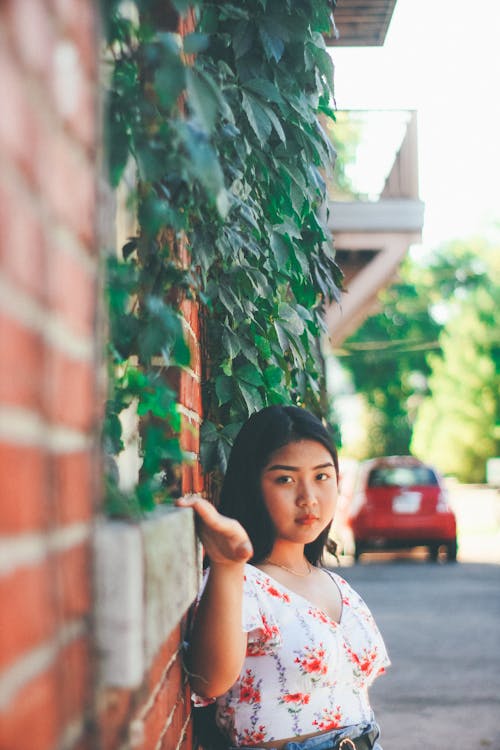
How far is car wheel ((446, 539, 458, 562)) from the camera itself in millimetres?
13638

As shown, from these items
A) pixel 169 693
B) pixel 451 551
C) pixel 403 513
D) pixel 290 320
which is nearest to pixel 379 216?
pixel 403 513

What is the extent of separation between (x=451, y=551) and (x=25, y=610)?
13.3m

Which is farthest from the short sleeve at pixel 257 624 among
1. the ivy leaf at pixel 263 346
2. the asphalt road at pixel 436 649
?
the asphalt road at pixel 436 649

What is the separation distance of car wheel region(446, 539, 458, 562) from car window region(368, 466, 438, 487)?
2.70 feet

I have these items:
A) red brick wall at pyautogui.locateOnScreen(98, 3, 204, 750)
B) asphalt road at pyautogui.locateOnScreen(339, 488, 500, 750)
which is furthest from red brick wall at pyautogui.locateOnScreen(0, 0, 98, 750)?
asphalt road at pyautogui.locateOnScreen(339, 488, 500, 750)

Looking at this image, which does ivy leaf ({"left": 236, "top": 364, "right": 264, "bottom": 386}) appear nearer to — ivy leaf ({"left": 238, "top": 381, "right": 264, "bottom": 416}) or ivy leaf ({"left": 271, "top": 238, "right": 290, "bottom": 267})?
ivy leaf ({"left": 238, "top": 381, "right": 264, "bottom": 416})

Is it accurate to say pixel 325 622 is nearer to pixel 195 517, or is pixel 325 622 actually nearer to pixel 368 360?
pixel 195 517

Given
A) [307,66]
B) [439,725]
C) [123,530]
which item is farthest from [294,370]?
[439,725]

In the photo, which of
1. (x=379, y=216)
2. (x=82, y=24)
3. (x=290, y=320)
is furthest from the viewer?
(x=379, y=216)

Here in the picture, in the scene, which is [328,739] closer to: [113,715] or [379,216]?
[113,715]

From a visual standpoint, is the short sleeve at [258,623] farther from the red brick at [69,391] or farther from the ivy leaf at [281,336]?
the red brick at [69,391]

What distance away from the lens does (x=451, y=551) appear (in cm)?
1373

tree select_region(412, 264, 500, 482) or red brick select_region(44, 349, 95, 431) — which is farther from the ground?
tree select_region(412, 264, 500, 482)

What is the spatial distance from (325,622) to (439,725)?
3.09 meters
